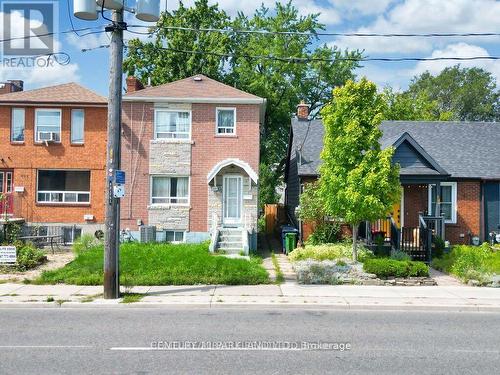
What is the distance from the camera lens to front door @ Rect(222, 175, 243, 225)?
853 inches

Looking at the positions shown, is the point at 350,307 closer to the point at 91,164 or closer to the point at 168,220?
the point at 168,220

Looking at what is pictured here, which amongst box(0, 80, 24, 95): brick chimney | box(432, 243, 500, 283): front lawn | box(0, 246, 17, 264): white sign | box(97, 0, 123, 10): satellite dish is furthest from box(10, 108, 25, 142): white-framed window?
box(432, 243, 500, 283): front lawn

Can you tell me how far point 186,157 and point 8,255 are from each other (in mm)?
8834

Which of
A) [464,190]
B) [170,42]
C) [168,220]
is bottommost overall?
[168,220]

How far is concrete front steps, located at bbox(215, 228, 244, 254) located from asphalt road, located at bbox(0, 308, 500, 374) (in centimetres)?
845

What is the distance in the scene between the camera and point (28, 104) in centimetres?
2322

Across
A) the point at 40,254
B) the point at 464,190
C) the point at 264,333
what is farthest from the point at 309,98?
the point at 264,333

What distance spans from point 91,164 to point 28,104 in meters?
3.93

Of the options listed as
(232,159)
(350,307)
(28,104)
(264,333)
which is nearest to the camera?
(264,333)

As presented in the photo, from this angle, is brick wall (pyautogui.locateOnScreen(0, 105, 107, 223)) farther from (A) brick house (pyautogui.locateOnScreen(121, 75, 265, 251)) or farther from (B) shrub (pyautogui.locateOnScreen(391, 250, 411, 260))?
(B) shrub (pyautogui.locateOnScreen(391, 250, 411, 260))

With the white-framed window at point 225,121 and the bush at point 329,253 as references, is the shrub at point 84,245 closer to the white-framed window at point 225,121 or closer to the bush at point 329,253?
the white-framed window at point 225,121

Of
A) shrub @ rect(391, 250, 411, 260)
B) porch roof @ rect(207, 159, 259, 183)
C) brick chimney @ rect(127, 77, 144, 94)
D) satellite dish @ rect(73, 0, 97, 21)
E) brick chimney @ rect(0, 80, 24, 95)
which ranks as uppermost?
brick chimney @ rect(0, 80, 24, 95)

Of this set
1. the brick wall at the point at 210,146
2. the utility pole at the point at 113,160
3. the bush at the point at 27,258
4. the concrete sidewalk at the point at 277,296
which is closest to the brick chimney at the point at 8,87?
the brick wall at the point at 210,146

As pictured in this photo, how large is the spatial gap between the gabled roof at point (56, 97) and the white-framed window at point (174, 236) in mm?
6889
